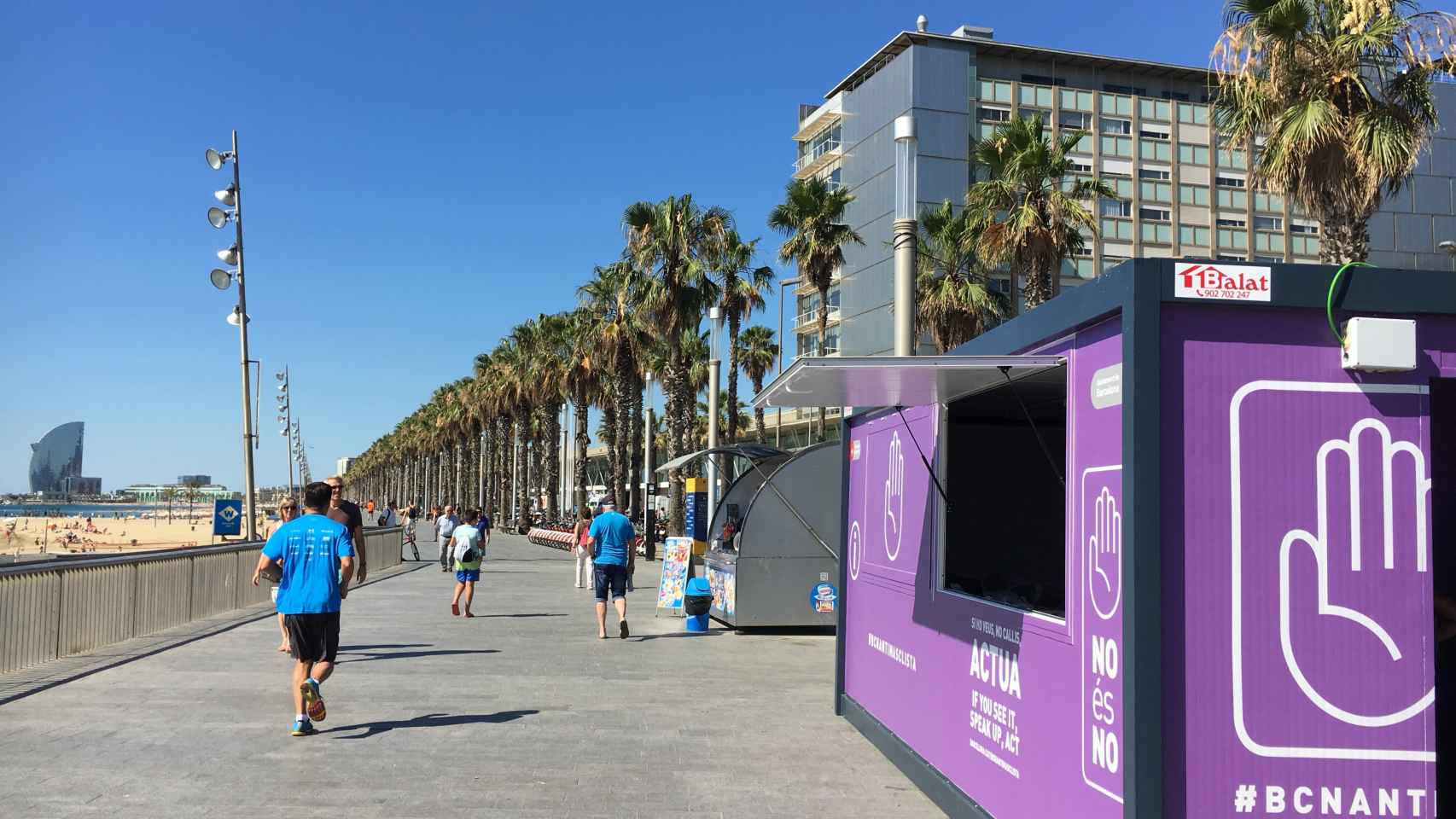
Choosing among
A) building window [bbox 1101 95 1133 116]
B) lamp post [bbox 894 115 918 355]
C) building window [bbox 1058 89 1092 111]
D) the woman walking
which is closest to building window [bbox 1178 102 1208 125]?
building window [bbox 1101 95 1133 116]

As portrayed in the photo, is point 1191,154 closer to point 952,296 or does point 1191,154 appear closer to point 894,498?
point 952,296

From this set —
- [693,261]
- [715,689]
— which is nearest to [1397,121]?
[715,689]

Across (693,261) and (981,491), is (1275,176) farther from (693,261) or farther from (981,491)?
(693,261)

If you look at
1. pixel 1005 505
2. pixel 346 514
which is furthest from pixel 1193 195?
pixel 346 514

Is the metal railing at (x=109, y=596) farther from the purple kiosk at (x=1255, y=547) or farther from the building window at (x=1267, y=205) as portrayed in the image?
the building window at (x=1267, y=205)

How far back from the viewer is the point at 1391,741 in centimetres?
459

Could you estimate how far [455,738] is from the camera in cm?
843

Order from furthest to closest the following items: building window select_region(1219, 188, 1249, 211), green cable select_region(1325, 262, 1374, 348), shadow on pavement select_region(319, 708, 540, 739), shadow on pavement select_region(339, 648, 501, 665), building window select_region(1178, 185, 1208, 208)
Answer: building window select_region(1219, 188, 1249, 211)
building window select_region(1178, 185, 1208, 208)
shadow on pavement select_region(339, 648, 501, 665)
shadow on pavement select_region(319, 708, 540, 739)
green cable select_region(1325, 262, 1374, 348)

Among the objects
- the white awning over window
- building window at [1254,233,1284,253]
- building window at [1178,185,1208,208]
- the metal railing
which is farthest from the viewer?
building window at [1254,233,1284,253]

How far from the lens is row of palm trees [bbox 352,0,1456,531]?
1677cm

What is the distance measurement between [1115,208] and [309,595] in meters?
59.9

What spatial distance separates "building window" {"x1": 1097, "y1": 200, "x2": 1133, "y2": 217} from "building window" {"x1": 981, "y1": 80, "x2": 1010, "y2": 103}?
744cm

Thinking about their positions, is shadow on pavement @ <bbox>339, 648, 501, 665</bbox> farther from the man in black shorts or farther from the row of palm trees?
the row of palm trees

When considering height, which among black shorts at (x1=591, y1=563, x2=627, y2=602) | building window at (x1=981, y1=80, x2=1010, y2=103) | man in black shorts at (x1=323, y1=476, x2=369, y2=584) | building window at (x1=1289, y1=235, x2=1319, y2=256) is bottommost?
black shorts at (x1=591, y1=563, x2=627, y2=602)
